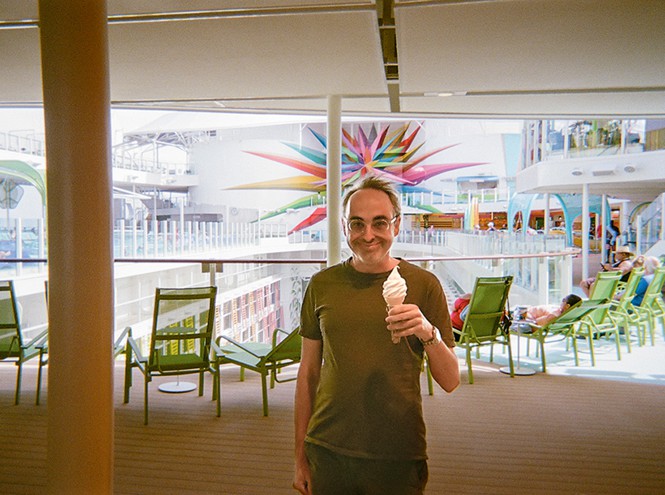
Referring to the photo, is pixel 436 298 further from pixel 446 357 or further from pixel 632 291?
pixel 632 291

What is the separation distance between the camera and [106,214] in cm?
183

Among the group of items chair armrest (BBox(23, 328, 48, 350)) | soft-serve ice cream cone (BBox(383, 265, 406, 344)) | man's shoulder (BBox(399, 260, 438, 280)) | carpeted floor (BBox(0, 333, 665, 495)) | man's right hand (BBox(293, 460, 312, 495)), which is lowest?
carpeted floor (BBox(0, 333, 665, 495))

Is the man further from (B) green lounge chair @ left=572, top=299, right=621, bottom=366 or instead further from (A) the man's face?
(B) green lounge chair @ left=572, top=299, right=621, bottom=366

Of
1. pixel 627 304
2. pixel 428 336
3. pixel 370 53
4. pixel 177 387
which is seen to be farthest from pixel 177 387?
pixel 627 304

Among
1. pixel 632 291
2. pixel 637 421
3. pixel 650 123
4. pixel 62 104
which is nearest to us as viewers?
pixel 62 104

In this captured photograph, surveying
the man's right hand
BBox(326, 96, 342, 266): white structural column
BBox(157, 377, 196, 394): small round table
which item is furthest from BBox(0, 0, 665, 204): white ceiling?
BBox(157, 377, 196, 394): small round table

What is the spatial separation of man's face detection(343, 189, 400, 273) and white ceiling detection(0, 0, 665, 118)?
180 cm

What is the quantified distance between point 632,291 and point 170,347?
15.6ft

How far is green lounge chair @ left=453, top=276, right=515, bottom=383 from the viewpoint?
15.2 ft

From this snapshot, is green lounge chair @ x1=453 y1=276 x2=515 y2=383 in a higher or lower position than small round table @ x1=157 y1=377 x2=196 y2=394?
higher

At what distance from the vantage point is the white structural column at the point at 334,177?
17.3 feet

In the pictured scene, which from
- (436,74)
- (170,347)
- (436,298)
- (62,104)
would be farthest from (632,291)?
(62,104)

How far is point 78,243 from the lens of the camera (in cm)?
178

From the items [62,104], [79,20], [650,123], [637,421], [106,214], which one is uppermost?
[650,123]
